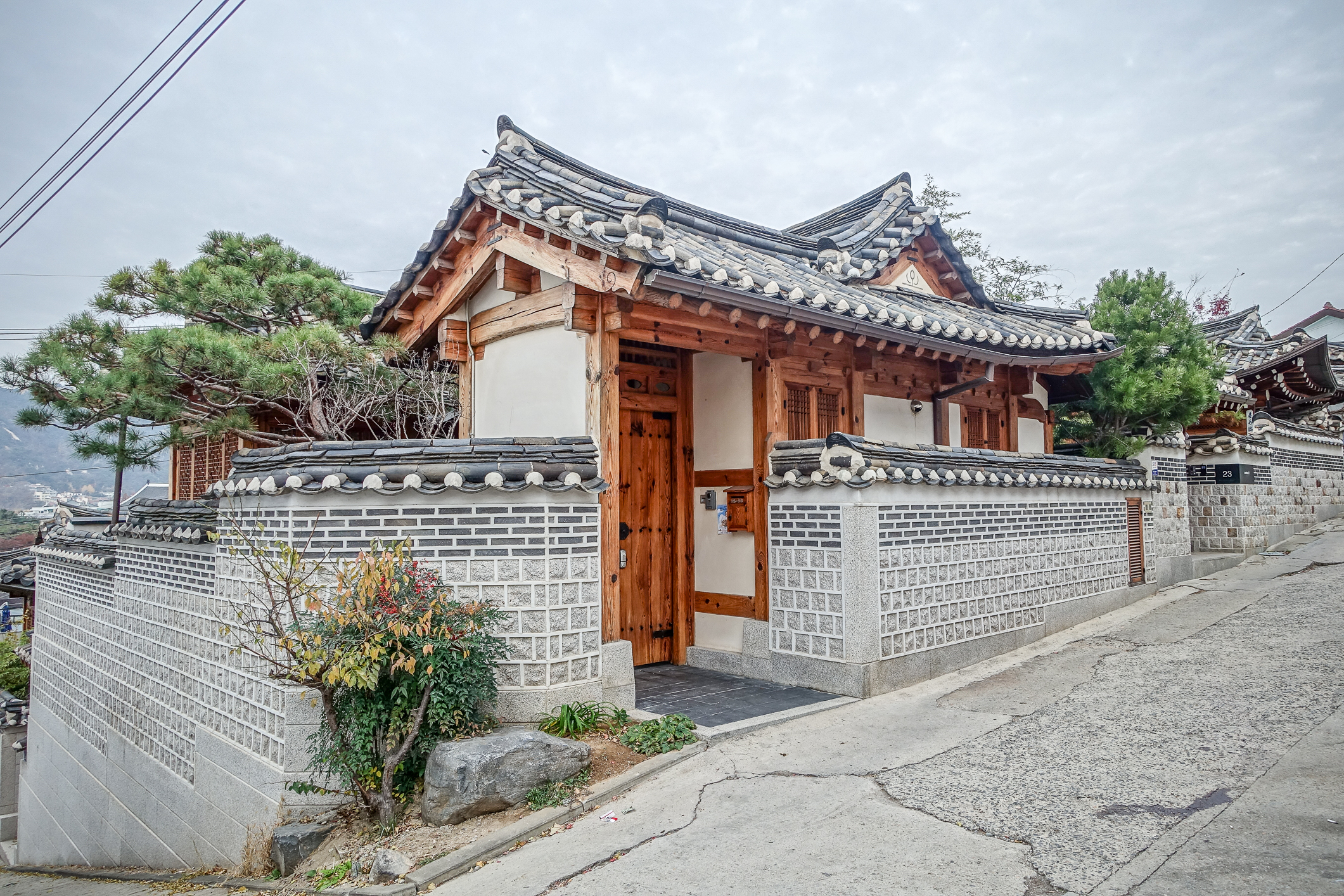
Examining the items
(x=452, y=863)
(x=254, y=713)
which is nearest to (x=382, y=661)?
(x=452, y=863)

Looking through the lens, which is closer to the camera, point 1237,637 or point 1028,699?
point 1028,699

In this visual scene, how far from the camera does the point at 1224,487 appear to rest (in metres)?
14.2

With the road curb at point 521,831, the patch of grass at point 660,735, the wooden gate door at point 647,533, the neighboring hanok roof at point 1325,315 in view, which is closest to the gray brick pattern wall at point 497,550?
the patch of grass at point 660,735

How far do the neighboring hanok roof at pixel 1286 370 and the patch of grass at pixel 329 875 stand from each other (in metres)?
15.9

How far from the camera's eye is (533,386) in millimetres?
7672

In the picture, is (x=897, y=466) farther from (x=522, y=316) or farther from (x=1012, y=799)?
(x=522, y=316)

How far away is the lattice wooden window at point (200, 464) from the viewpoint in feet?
43.0

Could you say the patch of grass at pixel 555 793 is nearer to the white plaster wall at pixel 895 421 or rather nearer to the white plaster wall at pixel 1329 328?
the white plaster wall at pixel 895 421

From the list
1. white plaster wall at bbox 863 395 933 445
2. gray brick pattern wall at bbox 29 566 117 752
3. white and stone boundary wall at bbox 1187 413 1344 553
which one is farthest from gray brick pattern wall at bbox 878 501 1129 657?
gray brick pattern wall at bbox 29 566 117 752

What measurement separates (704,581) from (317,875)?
460 cm

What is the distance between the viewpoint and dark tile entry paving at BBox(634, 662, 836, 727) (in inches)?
262

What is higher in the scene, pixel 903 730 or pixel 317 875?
pixel 903 730

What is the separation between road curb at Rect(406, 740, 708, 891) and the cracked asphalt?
0.23 ft

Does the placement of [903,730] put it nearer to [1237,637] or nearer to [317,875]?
[317,875]
